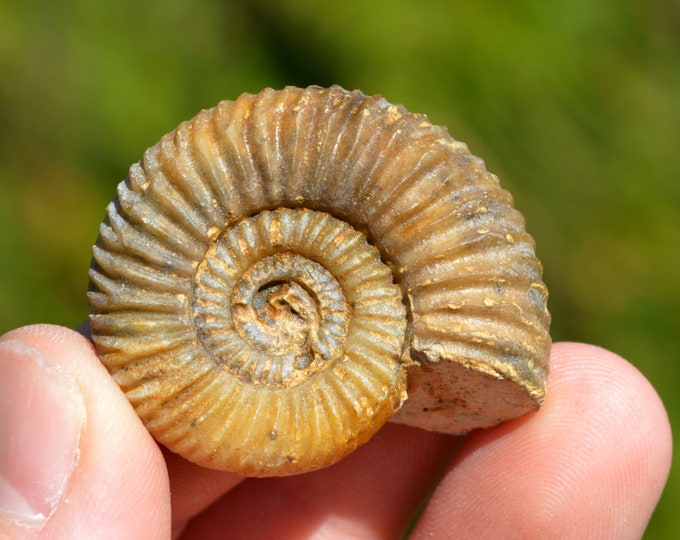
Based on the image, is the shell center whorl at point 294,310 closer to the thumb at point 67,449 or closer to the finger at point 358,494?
the thumb at point 67,449

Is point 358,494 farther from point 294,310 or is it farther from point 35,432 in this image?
point 35,432

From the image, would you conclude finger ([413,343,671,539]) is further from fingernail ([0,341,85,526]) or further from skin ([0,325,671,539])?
fingernail ([0,341,85,526])

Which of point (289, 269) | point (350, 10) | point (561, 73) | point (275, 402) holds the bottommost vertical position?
point (275, 402)

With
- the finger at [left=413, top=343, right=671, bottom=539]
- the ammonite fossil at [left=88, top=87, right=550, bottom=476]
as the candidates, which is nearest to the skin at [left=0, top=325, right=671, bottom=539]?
the finger at [left=413, top=343, right=671, bottom=539]

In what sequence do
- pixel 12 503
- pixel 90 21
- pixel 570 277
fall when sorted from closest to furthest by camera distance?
pixel 12 503, pixel 570 277, pixel 90 21

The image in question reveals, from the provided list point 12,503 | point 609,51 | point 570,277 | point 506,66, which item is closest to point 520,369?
point 12,503

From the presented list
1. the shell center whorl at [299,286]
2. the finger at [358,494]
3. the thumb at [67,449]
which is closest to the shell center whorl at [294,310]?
the shell center whorl at [299,286]

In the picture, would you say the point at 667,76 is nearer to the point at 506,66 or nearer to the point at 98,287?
the point at 506,66
